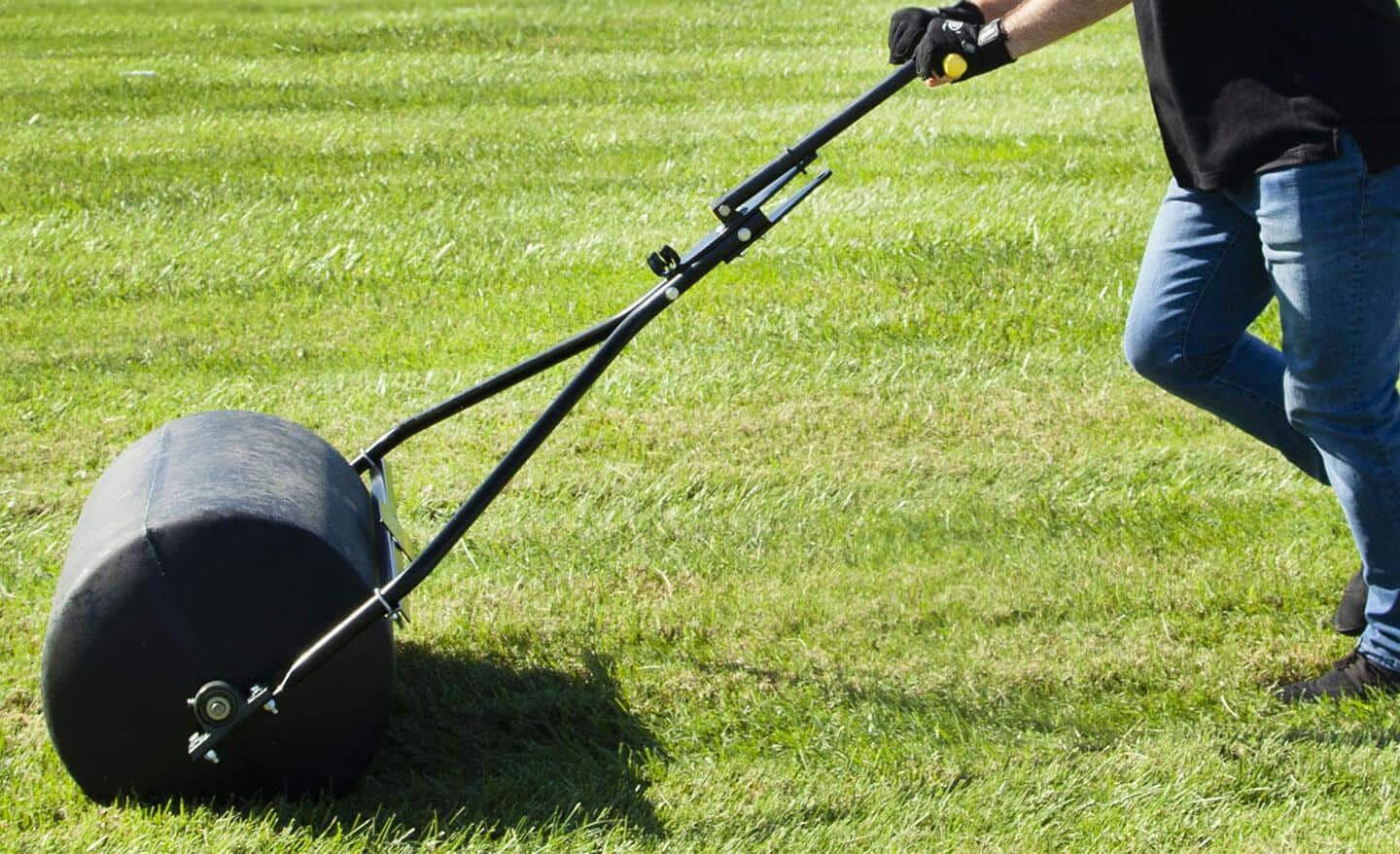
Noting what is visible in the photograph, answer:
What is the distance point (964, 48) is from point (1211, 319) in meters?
0.77

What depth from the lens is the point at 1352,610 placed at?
145 inches

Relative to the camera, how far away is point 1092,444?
4.71 meters

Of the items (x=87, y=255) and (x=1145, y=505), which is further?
(x=87, y=255)

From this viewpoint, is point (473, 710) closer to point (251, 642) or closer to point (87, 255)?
point (251, 642)

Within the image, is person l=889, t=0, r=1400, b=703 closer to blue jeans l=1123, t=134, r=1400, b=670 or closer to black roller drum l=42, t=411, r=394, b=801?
blue jeans l=1123, t=134, r=1400, b=670

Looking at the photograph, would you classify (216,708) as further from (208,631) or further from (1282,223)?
(1282,223)

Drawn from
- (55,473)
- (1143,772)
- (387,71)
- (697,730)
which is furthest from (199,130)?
(1143,772)

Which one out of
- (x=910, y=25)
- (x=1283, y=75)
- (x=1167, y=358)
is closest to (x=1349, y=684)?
(x=1167, y=358)

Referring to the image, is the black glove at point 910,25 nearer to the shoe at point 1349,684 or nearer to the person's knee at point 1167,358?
the person's knee at point 1167,358

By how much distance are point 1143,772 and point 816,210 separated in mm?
3765

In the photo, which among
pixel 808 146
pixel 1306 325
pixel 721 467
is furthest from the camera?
pixel 721 467

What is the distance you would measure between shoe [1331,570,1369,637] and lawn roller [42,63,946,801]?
5.09 ft

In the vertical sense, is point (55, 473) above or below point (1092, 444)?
above

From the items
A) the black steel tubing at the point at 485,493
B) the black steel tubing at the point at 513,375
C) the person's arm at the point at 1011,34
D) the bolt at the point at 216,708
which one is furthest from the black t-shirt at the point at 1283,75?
the bolt at the point at 216,708
